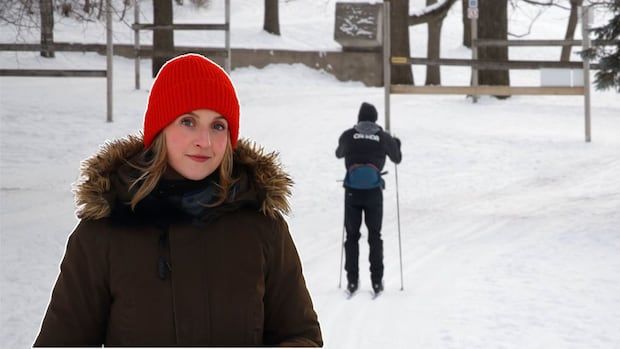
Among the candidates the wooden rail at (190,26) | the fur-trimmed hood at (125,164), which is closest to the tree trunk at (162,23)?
the wooden rail at (190,26)

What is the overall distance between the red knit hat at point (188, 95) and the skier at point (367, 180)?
24.9 ft

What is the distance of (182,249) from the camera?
2980 millimetres

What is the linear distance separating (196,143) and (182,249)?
0.95 feet

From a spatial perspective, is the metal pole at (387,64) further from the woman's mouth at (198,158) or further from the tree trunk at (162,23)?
the woman's mouth at (198,158)

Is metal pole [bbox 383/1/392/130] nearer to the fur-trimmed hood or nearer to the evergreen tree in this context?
the evergreen tree

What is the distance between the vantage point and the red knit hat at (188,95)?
3113 millimetres

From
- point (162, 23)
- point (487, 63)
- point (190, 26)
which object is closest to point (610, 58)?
point (487, 63)

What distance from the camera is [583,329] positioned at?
9.20m

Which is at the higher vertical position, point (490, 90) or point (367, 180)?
point (490, 90)

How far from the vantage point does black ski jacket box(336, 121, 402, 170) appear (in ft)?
35.4

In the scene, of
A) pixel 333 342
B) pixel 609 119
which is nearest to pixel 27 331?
pixel 333 342

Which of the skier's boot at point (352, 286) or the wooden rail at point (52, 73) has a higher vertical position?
the wooden rail at point (52, 73)

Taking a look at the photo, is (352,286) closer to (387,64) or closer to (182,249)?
(182,249)

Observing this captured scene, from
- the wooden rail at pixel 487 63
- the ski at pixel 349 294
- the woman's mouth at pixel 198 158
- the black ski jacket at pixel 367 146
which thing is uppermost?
the wooden rail at pixel 487 63
